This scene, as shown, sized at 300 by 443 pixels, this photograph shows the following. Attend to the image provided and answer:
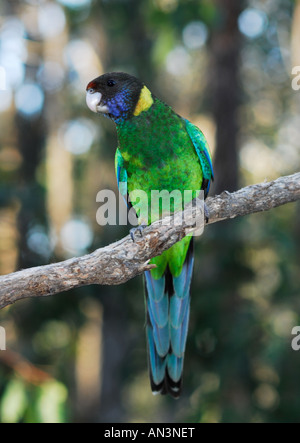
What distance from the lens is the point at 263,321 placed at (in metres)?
5.77

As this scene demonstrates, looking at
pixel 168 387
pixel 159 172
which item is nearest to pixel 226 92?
pixel 159 172

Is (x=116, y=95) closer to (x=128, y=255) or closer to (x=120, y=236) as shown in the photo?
(x=128, y=255)

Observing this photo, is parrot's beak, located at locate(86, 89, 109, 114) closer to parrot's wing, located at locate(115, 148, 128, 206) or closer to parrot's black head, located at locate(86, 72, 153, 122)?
parrot's black head, located at locate(86, 72, 153, 122)

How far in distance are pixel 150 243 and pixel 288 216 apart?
8.35m

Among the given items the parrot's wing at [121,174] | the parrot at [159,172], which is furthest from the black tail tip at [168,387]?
the parrot's wing at [121,174]

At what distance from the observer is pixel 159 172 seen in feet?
11.2

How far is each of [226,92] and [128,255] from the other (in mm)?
4170

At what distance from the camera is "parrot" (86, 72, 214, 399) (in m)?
3.44

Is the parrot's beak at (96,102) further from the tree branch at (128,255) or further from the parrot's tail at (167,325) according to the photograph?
the parrot's tail at (167,325)

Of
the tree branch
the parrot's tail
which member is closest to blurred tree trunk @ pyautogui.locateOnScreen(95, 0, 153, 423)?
the parrot's tail
